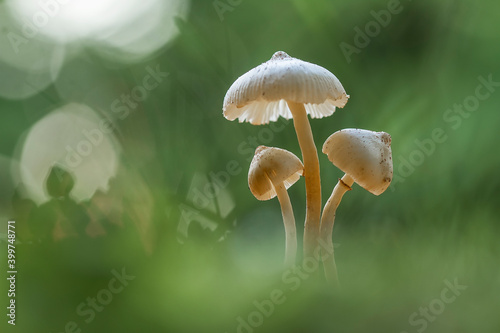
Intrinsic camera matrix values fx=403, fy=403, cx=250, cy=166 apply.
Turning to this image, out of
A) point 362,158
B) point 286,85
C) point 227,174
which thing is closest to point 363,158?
point 362,158

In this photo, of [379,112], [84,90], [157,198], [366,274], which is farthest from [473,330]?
[84,90]

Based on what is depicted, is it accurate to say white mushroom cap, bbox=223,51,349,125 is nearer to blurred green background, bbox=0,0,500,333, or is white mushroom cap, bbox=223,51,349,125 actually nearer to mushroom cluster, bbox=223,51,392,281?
mushroom cluster, bbox=223,51,392,281

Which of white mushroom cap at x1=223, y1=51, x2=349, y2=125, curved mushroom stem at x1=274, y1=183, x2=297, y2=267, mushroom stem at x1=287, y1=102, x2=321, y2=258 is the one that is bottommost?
curved mushroom stem at x1=274, y1=183, x2=297, y2=267

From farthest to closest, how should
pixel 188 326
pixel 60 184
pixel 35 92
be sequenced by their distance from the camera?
pixel 35 92
pixel 60 184
pixel 188 326

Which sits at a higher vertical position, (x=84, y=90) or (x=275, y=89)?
(x=275, y=89)

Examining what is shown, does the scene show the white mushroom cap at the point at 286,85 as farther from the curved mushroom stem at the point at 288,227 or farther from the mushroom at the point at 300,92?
the curved mushroom stem at the point at 288,227

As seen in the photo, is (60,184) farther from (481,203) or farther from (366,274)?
(481,203)

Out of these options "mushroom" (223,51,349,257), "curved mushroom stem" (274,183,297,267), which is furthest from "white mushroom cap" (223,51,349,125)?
"curved mushroom stem" (274,183,297,267)
